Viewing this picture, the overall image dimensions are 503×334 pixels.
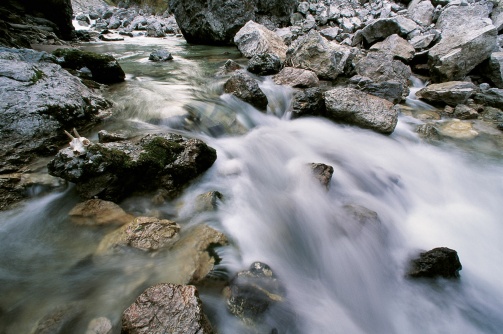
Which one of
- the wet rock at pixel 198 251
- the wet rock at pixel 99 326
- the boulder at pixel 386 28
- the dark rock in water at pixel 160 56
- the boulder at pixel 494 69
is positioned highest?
the boulder at pixel 386 28

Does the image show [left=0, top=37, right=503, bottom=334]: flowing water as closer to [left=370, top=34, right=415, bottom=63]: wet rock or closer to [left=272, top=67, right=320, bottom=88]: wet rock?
[left=272, top=67, right=320, bottom=88]: wet rock

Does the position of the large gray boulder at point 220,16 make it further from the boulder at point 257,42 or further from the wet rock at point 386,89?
the wet rock at point 386,89

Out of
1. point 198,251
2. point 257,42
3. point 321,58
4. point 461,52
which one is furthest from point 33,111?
point 461,52

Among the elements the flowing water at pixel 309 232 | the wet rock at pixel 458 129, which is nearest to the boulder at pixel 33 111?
the flowing water at pixel 309 232

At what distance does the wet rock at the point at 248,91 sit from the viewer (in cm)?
598

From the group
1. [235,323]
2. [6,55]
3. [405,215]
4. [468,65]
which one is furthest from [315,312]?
[468,65]

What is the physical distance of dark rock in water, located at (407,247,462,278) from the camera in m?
2.78

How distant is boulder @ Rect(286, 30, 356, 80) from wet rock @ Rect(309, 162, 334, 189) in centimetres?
458

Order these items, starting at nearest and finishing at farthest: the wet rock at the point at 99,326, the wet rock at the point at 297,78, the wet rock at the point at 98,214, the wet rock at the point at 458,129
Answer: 1. the wet rock at the point at 99,326
2. the wet rock at the point at 98,214
3. the wet rock at the point at 458,129
4. the wet rock at the point at 297,78

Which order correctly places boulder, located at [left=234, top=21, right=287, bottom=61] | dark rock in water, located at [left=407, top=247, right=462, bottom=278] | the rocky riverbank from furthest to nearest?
Result: 1. boulder, located at [left=234, top=21, right=287, bottom=61]
2. dark rock in water, located at [left=407, top=247, right=462, bottom=278]
3. the rocky riverbank

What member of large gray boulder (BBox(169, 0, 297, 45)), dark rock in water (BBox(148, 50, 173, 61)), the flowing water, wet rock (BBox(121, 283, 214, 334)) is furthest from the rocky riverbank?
large gray boulder (BBox(169, 0, 297, 45))

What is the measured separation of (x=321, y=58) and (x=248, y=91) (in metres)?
2.97

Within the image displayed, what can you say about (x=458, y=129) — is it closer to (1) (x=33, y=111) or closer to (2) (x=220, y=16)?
(1) (x=33, y=111)

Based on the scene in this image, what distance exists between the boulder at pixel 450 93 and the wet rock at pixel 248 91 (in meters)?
4.14
